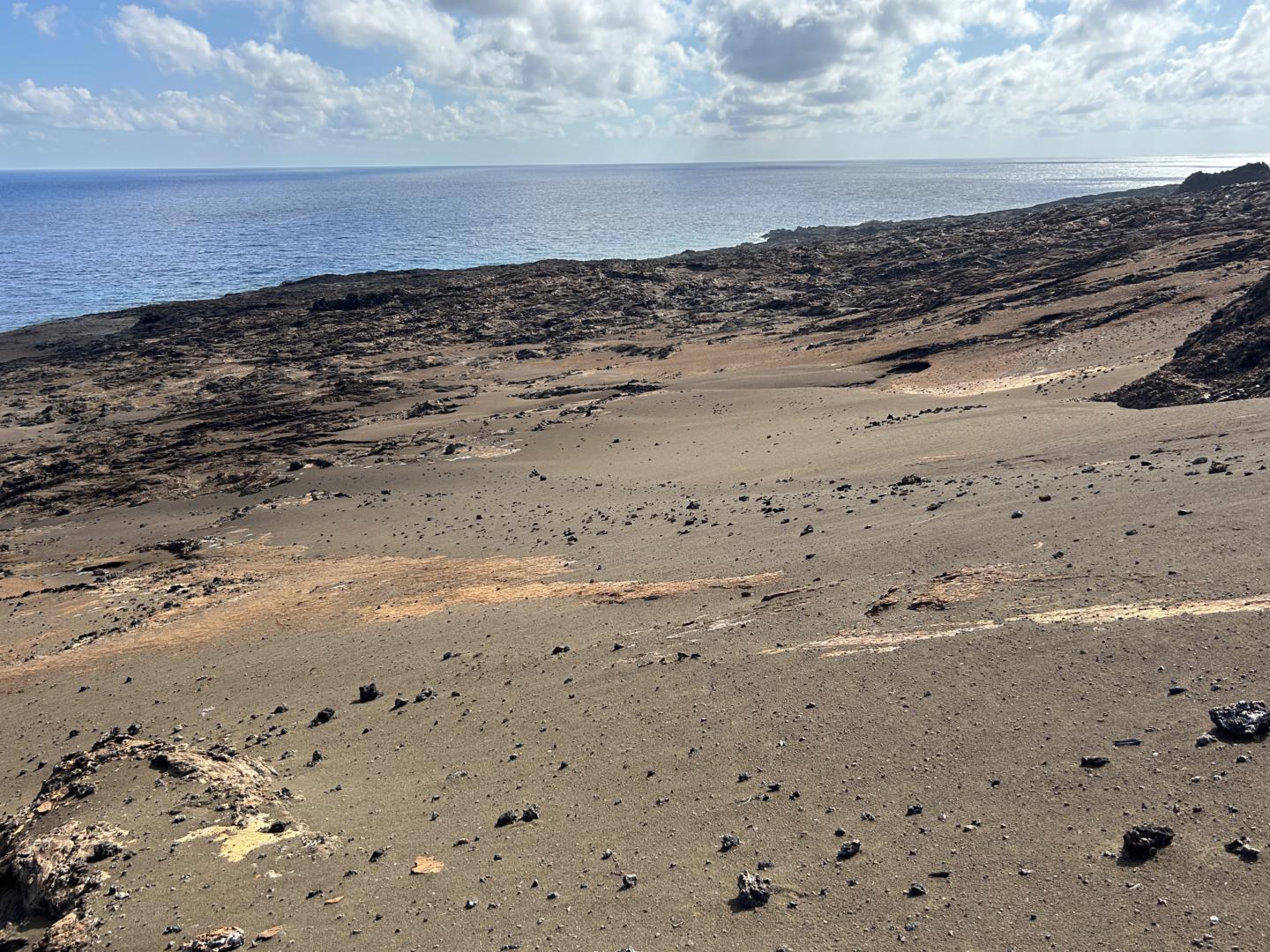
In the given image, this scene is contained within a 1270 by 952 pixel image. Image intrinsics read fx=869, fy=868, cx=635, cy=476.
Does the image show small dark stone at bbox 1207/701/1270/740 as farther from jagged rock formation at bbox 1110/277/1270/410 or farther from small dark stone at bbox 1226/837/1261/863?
jagged rock formation at bbox 1110/277/1270/410

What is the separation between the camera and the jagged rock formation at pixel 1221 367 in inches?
601

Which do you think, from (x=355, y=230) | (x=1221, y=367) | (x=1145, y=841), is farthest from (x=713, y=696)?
(x=355, y=230)

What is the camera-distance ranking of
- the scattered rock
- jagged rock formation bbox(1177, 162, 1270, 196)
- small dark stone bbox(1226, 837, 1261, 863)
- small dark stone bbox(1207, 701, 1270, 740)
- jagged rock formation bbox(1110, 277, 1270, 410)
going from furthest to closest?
jagged rock formation bbox(1177, 162, 1270, 196) < jagged rock formation bbox(1110, 277, 1270, 410) < small dark stone bbox(1207, 701, 1270, 740) < the scattered rock < small dark stone bbox(1226, 837, 1261, 863)

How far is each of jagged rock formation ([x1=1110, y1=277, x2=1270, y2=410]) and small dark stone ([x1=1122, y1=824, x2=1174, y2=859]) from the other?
501 inches

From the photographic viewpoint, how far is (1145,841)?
182 inches

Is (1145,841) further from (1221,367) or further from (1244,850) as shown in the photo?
(1221,367)

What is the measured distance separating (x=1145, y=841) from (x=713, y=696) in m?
3.54

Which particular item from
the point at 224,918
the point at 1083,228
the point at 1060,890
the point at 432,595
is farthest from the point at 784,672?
the point at 1083,228

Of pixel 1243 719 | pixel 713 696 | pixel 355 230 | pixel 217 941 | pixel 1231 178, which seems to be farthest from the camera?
pixel 355 230

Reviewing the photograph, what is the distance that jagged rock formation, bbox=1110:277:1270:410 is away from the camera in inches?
601

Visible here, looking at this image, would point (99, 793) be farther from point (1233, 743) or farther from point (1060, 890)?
point (1233, 743)

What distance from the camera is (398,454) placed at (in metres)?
22.6

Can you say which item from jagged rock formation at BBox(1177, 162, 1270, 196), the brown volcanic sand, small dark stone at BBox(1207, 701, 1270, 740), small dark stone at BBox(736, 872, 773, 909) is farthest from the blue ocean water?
small dark stone at BBox(1207, 701, 1270, 740)

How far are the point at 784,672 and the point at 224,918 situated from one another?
4591 millimetres
